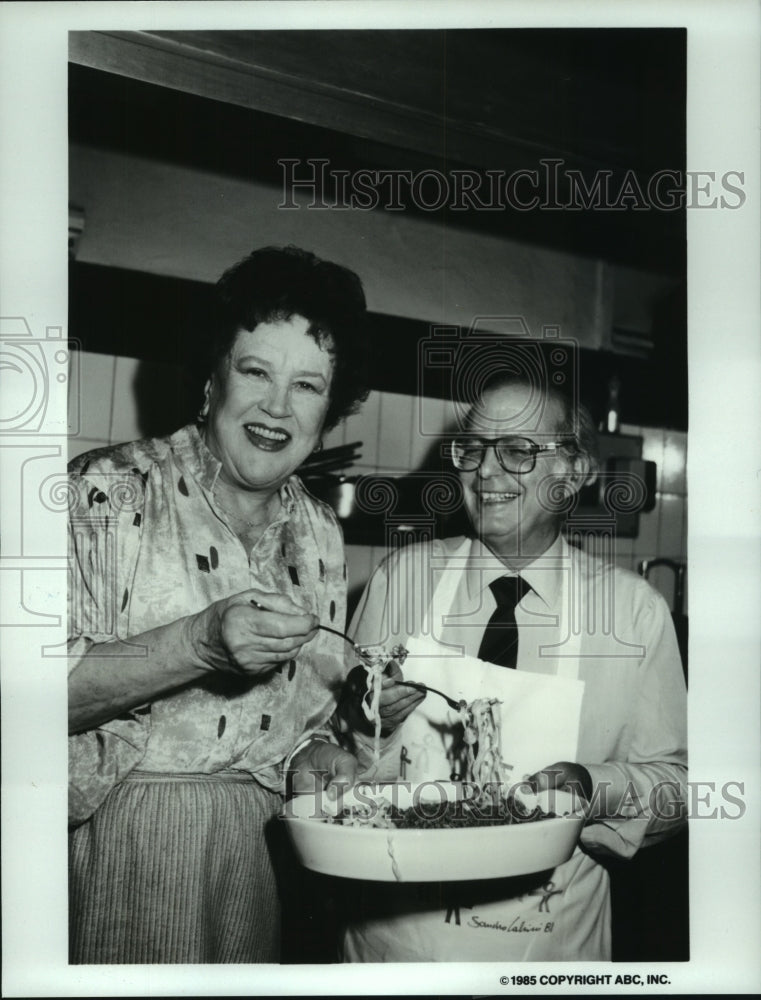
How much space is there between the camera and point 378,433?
106cm

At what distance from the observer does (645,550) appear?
109 cm

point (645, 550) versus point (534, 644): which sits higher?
point (645, 550)

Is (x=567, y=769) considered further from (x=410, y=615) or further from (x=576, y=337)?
(x=576, y=337)

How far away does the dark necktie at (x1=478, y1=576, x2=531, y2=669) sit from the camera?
105 centimetres

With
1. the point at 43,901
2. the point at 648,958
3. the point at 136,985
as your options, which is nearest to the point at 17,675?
the point at 43,901

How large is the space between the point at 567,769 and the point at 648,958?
0.26m

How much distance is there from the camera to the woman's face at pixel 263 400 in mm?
1023

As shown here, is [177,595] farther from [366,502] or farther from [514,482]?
[514,482]

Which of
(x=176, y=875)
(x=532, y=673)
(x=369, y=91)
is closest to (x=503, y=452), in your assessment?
(x=532, y=673)

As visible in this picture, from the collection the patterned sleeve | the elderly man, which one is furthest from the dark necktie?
the patterned sleeve

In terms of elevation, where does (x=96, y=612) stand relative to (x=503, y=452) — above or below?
below

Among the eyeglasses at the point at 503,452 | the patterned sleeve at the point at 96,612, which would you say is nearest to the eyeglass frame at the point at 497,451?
the eyeglasses at the point at 503,452

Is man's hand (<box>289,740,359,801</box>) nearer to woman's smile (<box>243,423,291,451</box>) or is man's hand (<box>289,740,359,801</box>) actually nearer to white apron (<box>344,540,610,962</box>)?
white apron (<box>344,540,610,962</box>)

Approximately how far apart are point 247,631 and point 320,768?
0.19m
